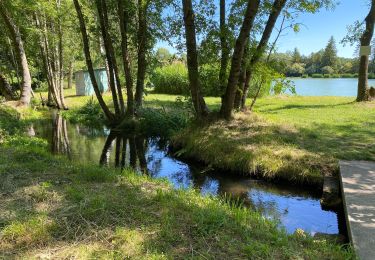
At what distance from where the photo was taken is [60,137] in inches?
450

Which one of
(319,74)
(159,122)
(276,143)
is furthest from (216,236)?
(319,74)

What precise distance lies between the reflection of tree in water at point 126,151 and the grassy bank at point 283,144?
3.65ft

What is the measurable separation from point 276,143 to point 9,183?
536 cm

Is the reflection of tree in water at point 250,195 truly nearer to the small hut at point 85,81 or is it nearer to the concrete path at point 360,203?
the concrete path at point 360,203

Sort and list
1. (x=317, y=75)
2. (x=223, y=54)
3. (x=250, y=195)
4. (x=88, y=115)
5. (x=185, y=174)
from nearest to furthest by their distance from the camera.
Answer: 1. (x=250, y=195)
2. (x=185, y=174)
3. (x=223, y=54)
4. (x=88, y=115)
5. (x=317, y=75)

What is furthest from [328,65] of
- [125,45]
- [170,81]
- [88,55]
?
[88,55]

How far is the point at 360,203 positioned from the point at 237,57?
16.2 feet

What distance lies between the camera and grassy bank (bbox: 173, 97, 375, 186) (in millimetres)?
6793

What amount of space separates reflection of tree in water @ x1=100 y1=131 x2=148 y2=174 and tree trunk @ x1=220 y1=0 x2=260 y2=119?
2592mm

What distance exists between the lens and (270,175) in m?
6.86

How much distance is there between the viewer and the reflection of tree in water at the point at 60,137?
9490 mm

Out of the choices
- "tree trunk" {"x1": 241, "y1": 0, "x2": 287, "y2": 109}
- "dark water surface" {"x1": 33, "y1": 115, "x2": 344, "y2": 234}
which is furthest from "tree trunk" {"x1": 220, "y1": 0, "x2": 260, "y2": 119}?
"dark water surface" {"x1": 33, "y1": 115, "x2": 344, "y2": 234}

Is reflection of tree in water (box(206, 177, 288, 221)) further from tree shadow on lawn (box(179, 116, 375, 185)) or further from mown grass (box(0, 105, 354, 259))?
mown grass (box(0, 105, 354, 259))

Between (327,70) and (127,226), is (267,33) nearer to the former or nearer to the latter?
(127,226)
